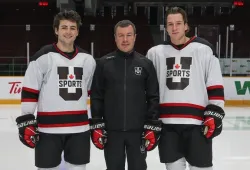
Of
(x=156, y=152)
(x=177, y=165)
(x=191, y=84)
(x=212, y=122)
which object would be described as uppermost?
(x=191, y=84)

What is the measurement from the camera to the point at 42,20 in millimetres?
15055

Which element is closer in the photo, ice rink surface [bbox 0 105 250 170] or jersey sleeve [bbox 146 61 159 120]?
jersey sleeve [bbox 146 61 159 120]

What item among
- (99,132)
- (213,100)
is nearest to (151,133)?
(99,132)

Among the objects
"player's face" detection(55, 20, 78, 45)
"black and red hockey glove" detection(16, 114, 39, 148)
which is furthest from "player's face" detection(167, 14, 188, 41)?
"black and red hockey glove" detection(16, 114, 39, 148)

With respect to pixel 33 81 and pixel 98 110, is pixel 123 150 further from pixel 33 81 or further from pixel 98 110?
pixel 33 81

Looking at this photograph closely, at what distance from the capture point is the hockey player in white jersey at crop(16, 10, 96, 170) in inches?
87.2

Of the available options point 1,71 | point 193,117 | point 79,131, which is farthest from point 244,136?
point 1,71

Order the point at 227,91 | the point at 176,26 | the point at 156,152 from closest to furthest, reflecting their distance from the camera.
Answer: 1. the point at 176,26
2. the point at 156,152
3. the point at 227,91

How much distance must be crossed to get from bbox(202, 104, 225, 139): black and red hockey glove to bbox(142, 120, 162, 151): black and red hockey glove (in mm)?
285

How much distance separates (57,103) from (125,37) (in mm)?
590

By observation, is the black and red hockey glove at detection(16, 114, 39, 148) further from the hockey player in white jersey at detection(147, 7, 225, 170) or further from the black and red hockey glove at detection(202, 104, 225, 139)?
the black and red hockey glove at detection(202, 104, 225, 139)

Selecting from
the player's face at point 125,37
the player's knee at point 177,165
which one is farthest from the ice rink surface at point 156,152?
the player's face at point 125,37

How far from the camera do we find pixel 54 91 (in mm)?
2232

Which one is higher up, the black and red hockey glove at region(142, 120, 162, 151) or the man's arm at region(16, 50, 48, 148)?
the man's arm at region(16, 50, 48, 148)
